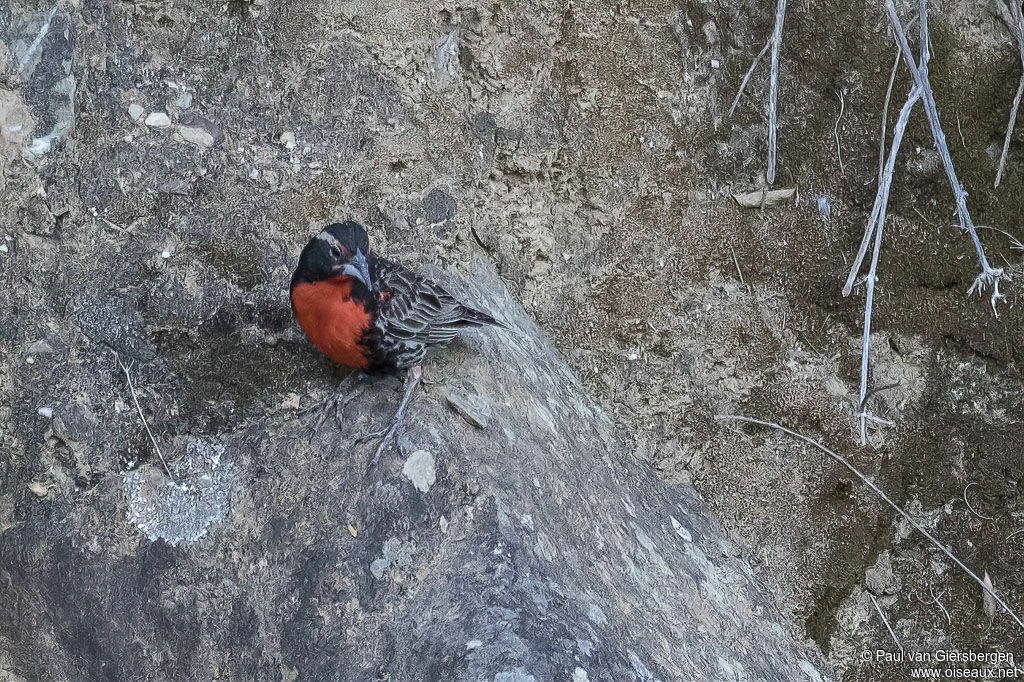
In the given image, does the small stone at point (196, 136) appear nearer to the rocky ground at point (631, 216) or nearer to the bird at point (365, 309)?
the rocky ground at point (631, 216)

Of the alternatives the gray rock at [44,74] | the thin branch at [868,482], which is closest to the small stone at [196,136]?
the gray rock at [44,74]

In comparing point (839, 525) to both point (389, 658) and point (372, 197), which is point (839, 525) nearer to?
point (389, 658)

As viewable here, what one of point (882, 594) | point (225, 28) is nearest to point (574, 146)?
point (225, 28)

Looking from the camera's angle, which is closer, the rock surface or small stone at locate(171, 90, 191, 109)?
the rock surface

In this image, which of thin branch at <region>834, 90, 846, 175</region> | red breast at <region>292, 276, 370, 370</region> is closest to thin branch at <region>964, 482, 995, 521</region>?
thin branch at <region>834, 90, 846, 175</region>

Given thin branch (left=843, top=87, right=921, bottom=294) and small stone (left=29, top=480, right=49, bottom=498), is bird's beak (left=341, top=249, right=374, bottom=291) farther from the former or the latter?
thin branch (left=843, top=87, right=921, bottom=294)

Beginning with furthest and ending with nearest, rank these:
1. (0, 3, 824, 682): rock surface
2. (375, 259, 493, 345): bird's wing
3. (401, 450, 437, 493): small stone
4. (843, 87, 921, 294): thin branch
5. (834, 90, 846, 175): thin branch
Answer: (834, 90, 846, 175): thin branch → (375, 259, 493, 345): bird's wing → (401, 450, 437, 493): small stone → (0, 3, 824, 682): rock surface → (843, 87, 921, 294): thin branch
